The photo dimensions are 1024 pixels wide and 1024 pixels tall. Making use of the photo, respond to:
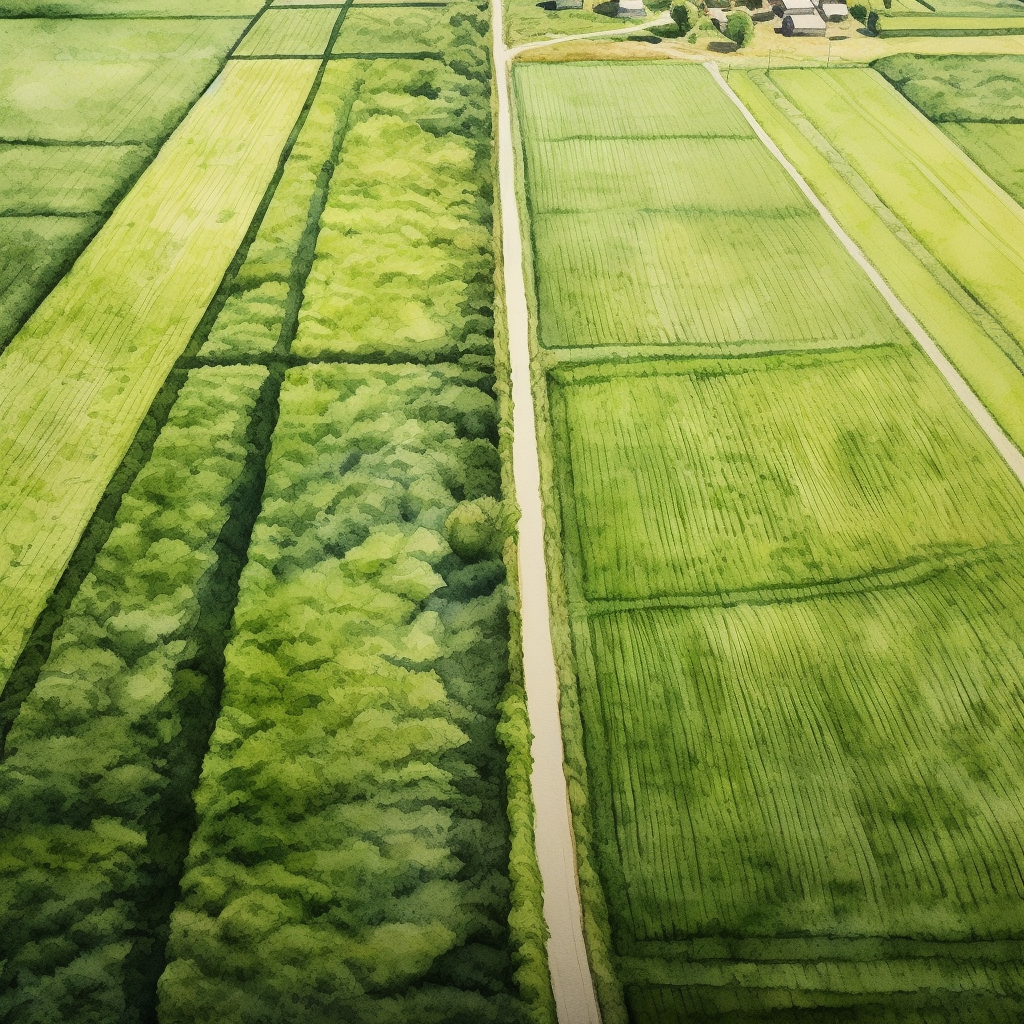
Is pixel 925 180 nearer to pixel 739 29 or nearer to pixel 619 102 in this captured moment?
pixel 619 102

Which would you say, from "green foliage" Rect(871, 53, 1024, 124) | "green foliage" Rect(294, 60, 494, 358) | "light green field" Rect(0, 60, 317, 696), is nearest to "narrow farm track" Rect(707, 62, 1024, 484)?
"green foliage" Rect(871, 53, 1024, 124)

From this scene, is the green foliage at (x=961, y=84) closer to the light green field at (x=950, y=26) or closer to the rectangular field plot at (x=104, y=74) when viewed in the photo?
the light green field at (x=950, y=26)

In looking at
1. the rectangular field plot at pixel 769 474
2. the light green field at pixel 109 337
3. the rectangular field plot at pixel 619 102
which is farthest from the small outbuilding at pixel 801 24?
the rectangular field plot at pixel 769 474

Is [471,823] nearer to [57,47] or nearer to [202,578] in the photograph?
[202,578]

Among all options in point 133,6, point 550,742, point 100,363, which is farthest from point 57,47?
point 550,742

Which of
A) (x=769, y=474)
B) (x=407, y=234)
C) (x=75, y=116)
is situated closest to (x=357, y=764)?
(x=769, y=474)

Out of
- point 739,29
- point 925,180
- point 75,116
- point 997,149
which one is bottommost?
point 925,180
